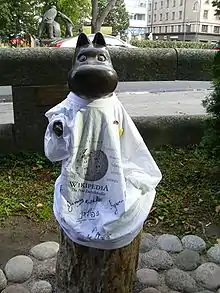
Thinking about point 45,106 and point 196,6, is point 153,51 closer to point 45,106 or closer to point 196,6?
point 45,106

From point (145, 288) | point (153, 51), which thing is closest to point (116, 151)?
point (145, 288)

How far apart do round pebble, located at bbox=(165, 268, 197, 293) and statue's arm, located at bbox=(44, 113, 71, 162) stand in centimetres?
112

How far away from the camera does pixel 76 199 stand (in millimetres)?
2098

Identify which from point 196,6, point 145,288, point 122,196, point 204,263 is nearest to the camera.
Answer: point 122,196

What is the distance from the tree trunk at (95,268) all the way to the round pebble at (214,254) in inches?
32.4

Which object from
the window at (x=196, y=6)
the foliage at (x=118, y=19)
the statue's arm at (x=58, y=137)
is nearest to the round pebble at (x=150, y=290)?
the statue's arm at (x=58, y=137)

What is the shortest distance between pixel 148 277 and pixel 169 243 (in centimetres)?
48

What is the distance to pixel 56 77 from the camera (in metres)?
4.38

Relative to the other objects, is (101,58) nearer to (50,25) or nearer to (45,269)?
(45,269)

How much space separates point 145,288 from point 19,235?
3.71 ft

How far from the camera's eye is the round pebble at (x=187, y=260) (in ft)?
9.05

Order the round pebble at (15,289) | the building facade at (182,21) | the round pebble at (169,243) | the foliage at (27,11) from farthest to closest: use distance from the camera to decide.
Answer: the building facade at (182,21) → the foliage at (27,11) → the round pebble at (169,243) → the round pebble at (15,289)
